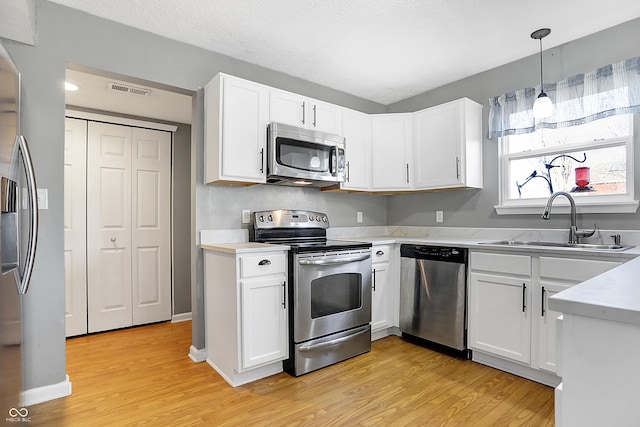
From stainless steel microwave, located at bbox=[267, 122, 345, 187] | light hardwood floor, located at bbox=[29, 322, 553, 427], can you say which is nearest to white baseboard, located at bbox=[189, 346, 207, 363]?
light hardwood floor, located at bbox=[29, 322, 553, 427]

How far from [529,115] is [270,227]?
2.35m

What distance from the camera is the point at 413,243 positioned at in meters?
3.00

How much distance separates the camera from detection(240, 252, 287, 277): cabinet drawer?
226cm

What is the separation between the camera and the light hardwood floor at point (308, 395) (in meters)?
1.91

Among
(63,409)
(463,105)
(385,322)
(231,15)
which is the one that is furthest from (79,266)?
(463,105)

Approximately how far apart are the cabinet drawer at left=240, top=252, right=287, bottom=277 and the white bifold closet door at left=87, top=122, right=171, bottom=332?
2057mm

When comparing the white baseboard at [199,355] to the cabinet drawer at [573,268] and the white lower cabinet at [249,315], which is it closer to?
the white lower cabinet at [249,315]

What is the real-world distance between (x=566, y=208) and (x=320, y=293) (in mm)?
1995

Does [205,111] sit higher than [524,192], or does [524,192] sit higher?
[205,111]

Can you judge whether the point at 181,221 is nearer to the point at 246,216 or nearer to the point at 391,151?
the point at 246,216

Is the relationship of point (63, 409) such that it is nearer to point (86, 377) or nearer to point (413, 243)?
point (86, 377)

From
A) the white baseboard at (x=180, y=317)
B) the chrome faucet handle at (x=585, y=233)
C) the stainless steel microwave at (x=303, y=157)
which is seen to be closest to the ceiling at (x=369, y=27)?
the stainless steel microwave at (x=303, y=157)

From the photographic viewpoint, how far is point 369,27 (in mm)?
2492

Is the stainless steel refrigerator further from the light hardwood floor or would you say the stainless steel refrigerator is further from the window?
the window
